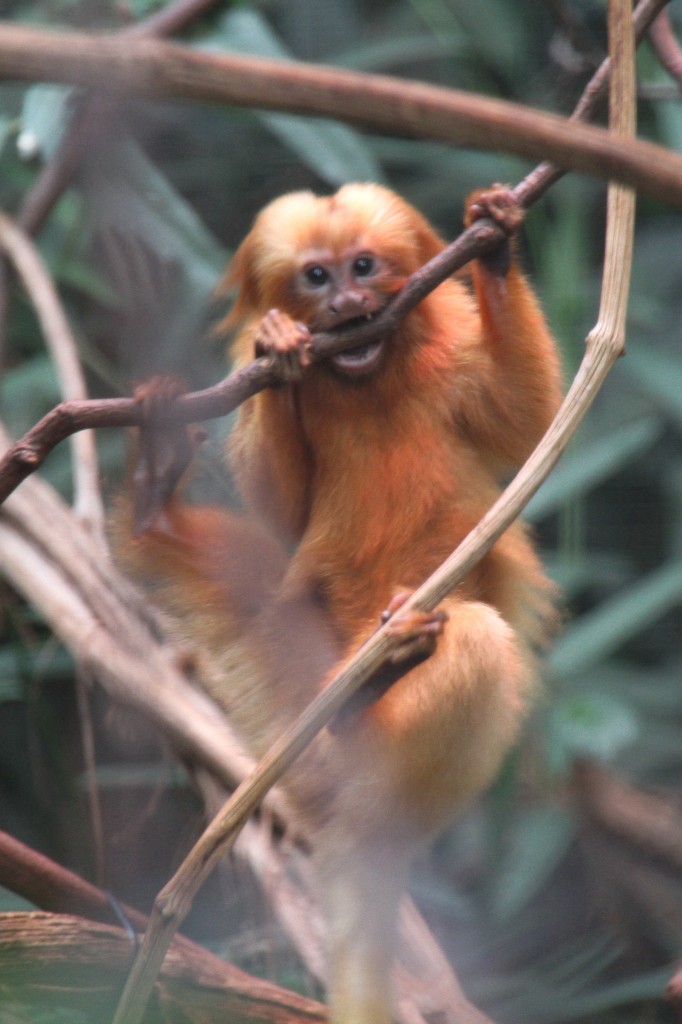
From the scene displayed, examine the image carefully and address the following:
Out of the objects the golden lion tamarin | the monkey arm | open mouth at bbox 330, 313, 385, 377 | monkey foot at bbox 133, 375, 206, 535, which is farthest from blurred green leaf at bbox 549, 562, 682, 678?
monkey foot at bbox 133, 375, 206, 535

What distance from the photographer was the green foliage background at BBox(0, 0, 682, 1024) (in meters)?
2.29

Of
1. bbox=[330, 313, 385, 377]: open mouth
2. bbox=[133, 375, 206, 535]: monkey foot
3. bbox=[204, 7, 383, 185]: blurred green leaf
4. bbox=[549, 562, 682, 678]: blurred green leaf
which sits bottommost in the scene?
bbox=[549, 562, 682, 678]: blurred green leaf

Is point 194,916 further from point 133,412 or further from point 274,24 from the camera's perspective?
point 274,24

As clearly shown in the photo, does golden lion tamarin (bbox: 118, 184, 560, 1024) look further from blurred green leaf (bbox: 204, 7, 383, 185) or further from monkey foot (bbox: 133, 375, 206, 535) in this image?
blurred green leaf (bbox: 204, 7, 383, 185)

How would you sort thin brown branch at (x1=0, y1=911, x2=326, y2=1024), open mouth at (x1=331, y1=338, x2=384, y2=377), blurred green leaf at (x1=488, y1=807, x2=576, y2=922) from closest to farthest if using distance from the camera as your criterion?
1. thin brown branch at (x1=0, y1=911, x2=326, y2=1024)
2. open mouth at (x1=331, y1=338, x2=384, y2=377)
3. blurred green leaf at (x1=488, y1=807, x2=576, y2=922)

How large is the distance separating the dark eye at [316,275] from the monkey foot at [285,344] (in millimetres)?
406

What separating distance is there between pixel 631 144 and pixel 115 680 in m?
1.37

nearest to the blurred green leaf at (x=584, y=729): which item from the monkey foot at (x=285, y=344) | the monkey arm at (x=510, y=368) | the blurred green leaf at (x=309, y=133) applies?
the monkey arm at (x=510, y=368)

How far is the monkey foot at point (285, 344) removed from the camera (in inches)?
46.9

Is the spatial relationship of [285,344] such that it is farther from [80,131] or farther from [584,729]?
[584,729]

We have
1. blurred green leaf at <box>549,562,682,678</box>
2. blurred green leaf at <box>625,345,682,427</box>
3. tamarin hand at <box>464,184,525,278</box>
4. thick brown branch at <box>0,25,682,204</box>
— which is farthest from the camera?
blurred green leaf at <box>625,345,682,427</box>

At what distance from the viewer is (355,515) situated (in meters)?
1.70

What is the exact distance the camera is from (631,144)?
19.1 inches

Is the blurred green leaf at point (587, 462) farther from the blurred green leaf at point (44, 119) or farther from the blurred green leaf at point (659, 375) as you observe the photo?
the blurred green leaf at point (44, 119)
